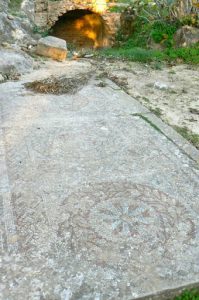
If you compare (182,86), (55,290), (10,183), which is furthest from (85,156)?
(182,86)

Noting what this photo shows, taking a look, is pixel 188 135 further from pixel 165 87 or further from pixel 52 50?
pixel 52 50

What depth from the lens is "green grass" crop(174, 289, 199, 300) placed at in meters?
1.85

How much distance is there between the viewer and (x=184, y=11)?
7.36m

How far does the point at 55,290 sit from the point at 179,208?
1059 millimetres

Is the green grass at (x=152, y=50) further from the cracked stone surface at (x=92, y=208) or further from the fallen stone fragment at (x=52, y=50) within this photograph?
the cracked stone surface at (x=92, y=208)

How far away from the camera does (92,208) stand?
2414 mm

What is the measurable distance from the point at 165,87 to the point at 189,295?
3704 millimetres

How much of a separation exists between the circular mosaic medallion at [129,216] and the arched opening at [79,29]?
10.0 metres

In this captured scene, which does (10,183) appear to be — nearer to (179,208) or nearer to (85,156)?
(85,156)

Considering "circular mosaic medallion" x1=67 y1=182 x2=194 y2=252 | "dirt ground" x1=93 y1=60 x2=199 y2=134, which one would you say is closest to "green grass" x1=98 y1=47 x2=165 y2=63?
"dirt ground" x1=93 y1=60 x2=199 y2=134

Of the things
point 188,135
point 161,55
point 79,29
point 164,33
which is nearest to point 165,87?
point 188,135

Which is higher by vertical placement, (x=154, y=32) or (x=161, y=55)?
(x=154, y=32)

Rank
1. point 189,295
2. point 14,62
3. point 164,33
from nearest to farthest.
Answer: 1. point 189,295
2. point 14,62
3. point 164,33

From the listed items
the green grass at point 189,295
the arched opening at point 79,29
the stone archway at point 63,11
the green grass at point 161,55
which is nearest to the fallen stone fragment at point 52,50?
the green grass at point 161,55
